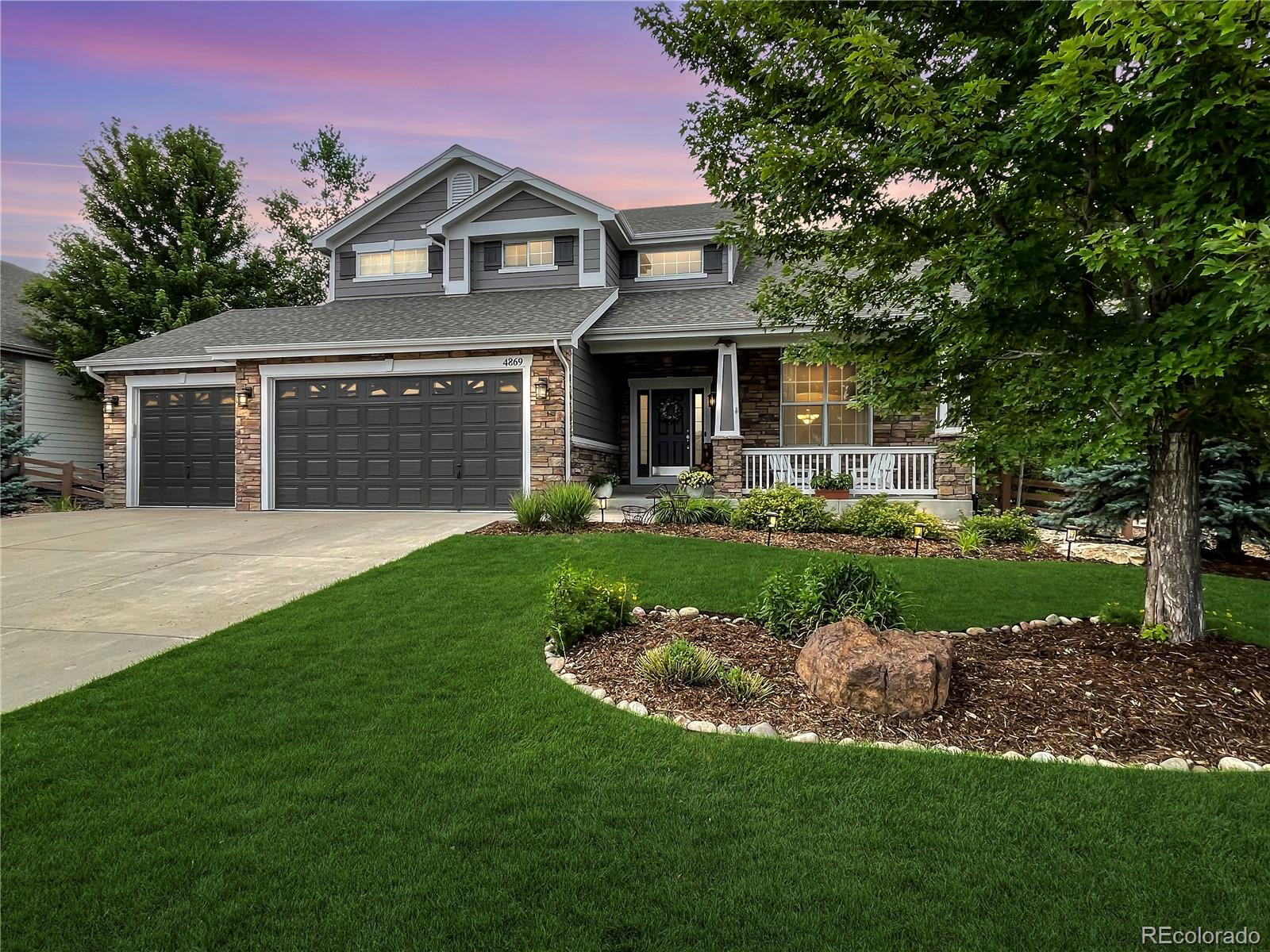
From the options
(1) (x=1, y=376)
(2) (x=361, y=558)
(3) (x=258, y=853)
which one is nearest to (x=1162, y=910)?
(3) (x=258, y=853)

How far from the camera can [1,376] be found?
525 inches

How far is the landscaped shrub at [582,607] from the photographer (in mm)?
4465

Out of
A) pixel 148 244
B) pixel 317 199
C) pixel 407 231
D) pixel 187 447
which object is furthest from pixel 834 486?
pixel 317 199

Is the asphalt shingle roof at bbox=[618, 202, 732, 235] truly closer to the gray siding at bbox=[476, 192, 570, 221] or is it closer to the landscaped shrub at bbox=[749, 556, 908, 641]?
the gray siding at bbox=[476, 192, 570, 221]

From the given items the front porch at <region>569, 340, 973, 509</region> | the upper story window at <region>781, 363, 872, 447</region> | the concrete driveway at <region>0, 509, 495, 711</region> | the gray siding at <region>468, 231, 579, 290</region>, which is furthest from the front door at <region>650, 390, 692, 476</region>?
the concrete driveway at <region>0, 509, 495, 711</region>

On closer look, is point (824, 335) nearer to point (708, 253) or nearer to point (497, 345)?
point (497, 345)

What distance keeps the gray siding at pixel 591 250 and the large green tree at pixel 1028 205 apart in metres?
9.90

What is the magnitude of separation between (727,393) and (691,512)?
3088mm

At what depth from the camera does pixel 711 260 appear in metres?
14.5

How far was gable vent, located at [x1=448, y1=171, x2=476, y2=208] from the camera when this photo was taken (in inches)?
580

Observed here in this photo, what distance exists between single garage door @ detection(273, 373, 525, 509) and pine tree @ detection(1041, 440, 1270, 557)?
876 centimetres

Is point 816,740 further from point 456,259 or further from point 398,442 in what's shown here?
point 456,259

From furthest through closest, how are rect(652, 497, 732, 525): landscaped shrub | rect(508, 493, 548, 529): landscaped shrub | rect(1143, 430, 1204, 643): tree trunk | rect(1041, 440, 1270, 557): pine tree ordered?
1. rect(652, 497, 732, 525): landscaped shrub
2. rect(508, 493, 548, 529): landscaped shrub
3. rect(1041, 440, 1270, 557): pine tree
4. rect(1143, 430, 1204, 643): tree trunk

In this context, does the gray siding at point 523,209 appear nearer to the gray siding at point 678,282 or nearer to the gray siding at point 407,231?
the gray siding at point 407,231
